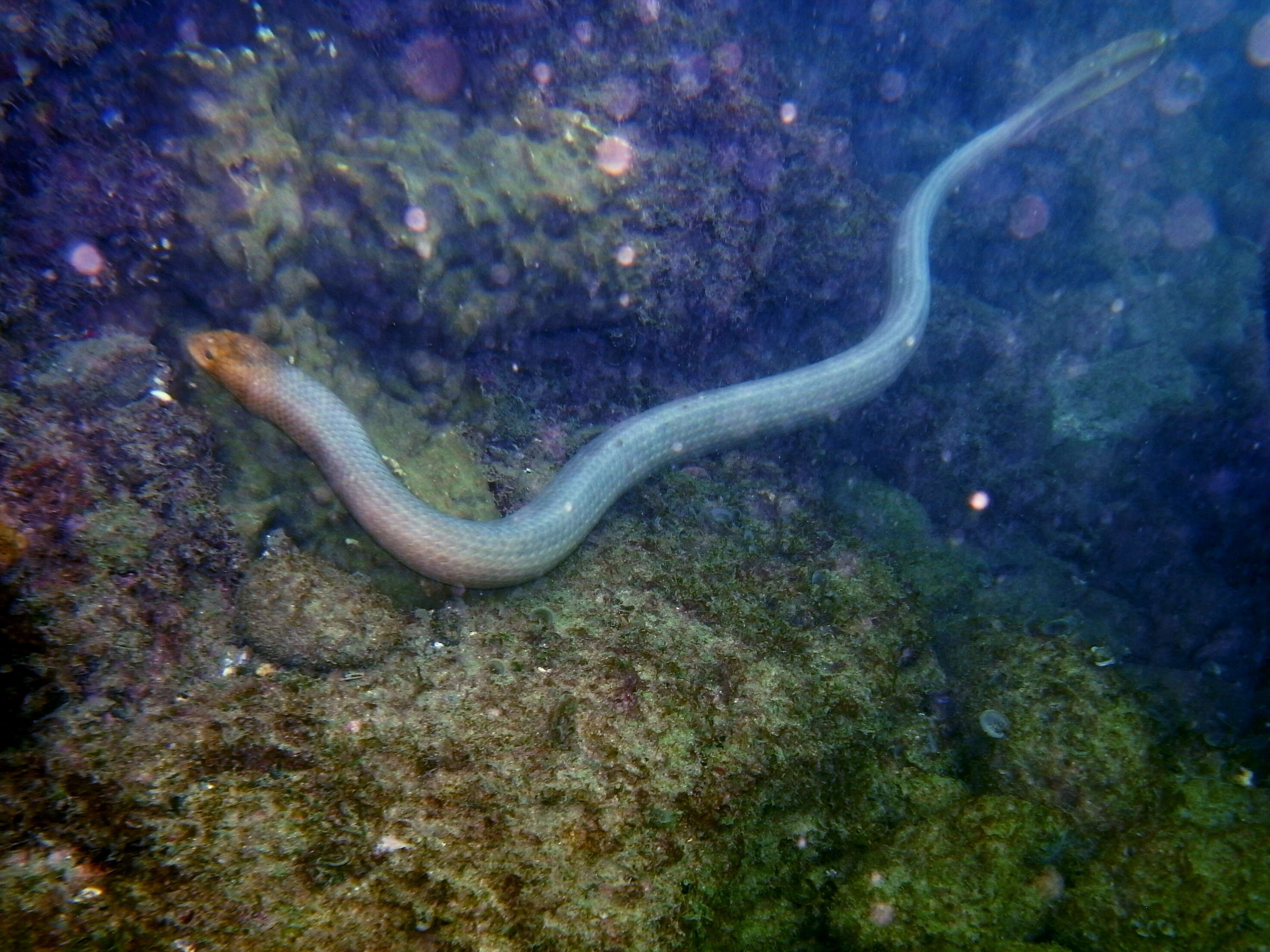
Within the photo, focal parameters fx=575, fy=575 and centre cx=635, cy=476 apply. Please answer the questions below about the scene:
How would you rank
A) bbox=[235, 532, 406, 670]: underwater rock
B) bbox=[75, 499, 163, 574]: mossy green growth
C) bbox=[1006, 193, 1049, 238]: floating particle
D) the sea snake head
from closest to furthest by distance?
bbox=[75, 499, 163, 574]: mossy green growth, bbox=[235, 532, 406, 670]: underwater rock, the sea snake head, bbox=[1006, 193, 1049, 238]: floating particle

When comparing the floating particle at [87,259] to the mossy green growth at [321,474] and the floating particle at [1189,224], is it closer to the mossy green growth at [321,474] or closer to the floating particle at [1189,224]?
the mossy green growth at [321,474]

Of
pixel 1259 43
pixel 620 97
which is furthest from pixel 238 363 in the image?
pixel 1259 43

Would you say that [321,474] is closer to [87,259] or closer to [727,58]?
[87,259]

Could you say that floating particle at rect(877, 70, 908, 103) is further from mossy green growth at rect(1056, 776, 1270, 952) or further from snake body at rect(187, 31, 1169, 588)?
mossy green growth at rect(1056, 776, 1270, 952)

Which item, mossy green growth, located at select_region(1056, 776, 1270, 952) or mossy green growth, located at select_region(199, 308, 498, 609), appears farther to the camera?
mossy green growth, located at select_region(199, 308, 498, 609)

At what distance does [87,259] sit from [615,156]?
425cm

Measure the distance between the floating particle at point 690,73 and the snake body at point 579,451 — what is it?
10.4ft

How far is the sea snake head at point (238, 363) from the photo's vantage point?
3.93m

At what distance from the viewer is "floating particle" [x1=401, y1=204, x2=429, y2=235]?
4.77 m

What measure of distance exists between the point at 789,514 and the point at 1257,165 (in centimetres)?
1278

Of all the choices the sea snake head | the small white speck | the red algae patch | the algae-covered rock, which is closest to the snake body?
the sea snake head

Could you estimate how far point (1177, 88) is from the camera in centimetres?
1130

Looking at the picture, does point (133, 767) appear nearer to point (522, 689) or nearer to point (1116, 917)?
point (522, 689)

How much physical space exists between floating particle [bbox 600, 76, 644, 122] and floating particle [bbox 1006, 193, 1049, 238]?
709 cm
